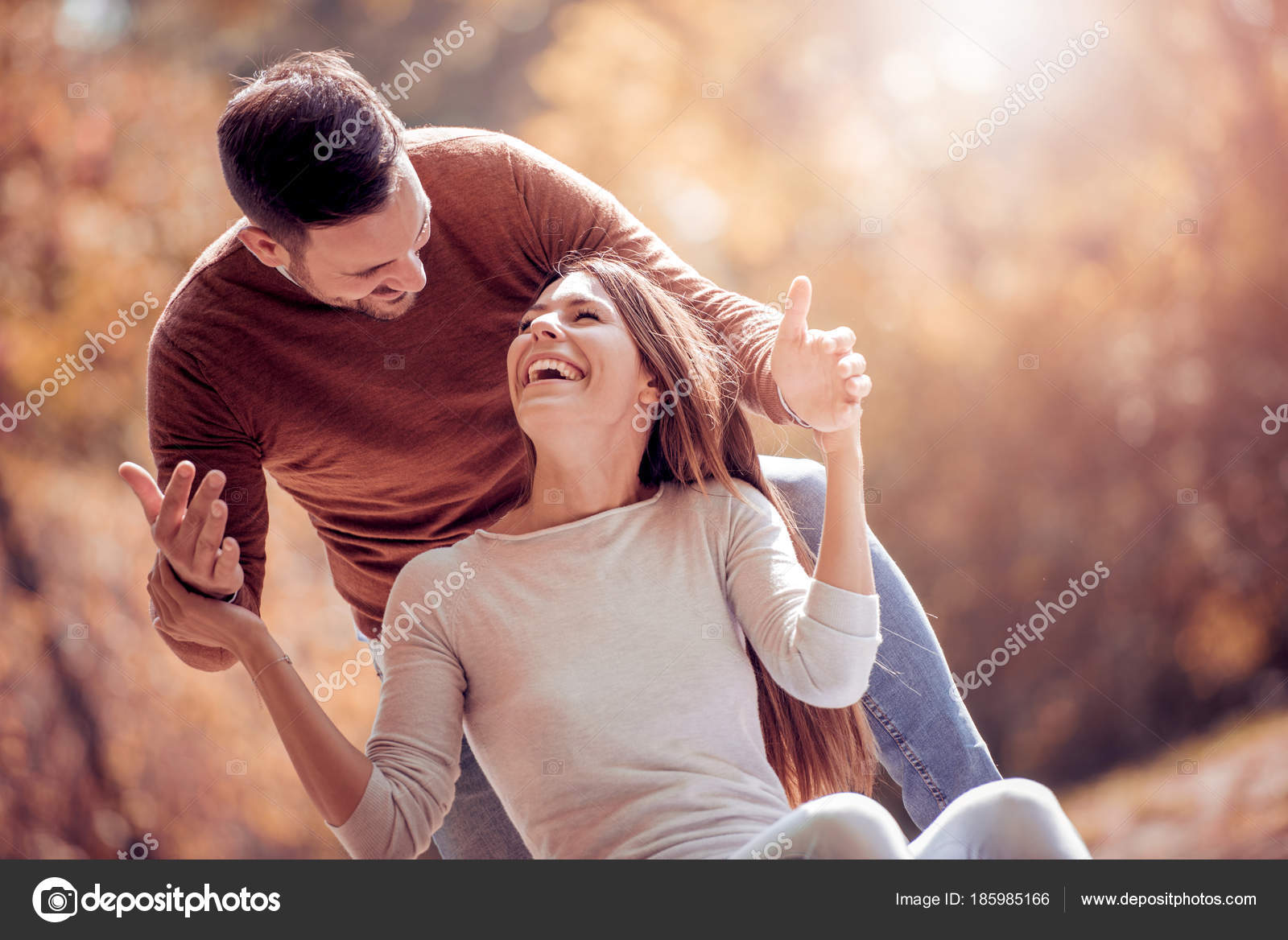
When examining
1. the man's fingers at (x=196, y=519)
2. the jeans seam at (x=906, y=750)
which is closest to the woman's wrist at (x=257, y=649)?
the man's fingers at (x=196, y=519)

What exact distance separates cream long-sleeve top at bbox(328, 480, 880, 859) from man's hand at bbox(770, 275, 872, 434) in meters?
0.18

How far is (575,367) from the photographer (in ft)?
4.48

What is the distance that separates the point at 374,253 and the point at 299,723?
0.56 m

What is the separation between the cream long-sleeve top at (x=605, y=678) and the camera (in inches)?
46.4

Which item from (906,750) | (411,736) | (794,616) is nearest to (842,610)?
(794,616)

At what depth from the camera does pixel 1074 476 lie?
3.52m

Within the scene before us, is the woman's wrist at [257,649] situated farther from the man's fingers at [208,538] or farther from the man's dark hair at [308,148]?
the man's dark hair at [308,148]

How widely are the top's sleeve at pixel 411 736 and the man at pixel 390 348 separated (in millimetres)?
212

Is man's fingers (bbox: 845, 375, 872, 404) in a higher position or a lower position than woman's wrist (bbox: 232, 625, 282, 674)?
higher

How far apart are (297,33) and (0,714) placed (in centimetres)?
210

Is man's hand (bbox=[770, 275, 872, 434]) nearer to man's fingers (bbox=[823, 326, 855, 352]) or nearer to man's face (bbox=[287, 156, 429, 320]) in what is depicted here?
man's fingers (bbox=[823, 326, 855, 352])

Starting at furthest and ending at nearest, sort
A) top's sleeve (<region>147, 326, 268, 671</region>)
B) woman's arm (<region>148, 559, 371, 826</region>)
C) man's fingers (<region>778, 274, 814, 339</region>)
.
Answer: top's sleeve (<region>147, 326, 268, 671</region>) < man's fingers (<region>778, 274, 814, 339</region>) < woman's arm (<region>148, 559, 371, 826</region>)

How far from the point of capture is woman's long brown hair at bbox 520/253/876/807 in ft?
4.69
